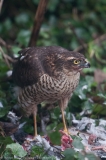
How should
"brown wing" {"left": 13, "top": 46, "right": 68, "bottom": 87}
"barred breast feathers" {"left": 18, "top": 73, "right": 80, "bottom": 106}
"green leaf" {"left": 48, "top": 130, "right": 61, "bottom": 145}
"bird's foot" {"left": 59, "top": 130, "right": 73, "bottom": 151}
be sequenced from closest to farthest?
"green leaf" {"left": 48, "top": 130, "right": 61, "bottom": 145}, "bird's foot" {"left": 59, "top": 130, "right": 73, "bottom": 151}, "barred breast feathers" {"left": 18, "top": 73, "right": 80, "bottom": 106}, "brown wing" {"left": 13, "top": 46, "right": 68, "bottom": 87}

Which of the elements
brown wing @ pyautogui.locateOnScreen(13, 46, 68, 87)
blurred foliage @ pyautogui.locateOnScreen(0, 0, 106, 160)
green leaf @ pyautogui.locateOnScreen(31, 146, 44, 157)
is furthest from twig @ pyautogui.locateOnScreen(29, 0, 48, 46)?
green leaf @ pyautogui.locateOnScreen(31, 146, 44, 157)

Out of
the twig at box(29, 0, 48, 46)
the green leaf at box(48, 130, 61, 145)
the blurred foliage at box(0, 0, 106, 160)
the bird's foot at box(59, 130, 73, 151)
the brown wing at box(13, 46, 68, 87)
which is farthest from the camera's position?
the blurred foliage at box(0, 0, 106, 160)

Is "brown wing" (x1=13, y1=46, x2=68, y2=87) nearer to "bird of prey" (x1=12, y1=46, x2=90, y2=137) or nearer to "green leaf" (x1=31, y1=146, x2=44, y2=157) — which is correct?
"bird of prey" (x1=12, y1=46, x2=90, y2=137)

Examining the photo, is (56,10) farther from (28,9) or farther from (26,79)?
(26,79)

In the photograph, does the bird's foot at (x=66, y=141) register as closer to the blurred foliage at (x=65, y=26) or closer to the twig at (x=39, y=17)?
the blurred foliage at (x=65, y=26)

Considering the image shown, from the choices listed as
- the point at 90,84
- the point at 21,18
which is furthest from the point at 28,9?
the point at 90,84

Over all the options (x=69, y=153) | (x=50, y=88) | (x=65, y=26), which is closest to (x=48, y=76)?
(x=50, y=88)

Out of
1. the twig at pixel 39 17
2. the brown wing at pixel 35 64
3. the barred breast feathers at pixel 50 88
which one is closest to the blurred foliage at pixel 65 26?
the twig at pixel 39 17

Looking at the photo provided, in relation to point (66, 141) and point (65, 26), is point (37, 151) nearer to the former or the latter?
point (66, 141)
